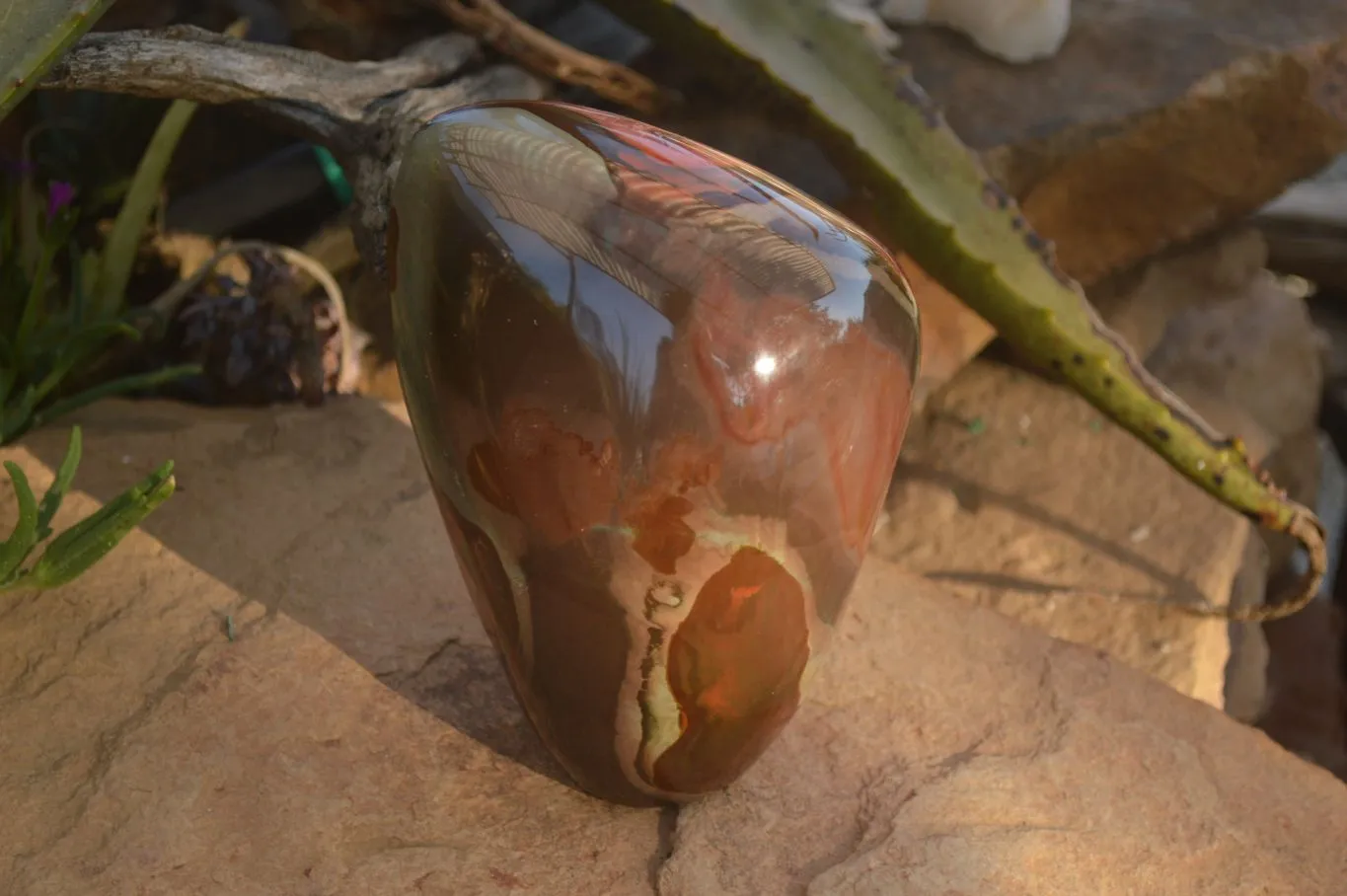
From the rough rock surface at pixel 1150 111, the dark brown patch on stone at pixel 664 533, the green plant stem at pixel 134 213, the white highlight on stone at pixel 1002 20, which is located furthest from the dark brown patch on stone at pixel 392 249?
the white highlight on stone at pixel 1002 20

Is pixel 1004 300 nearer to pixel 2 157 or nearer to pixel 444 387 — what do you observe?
pixel 444 387

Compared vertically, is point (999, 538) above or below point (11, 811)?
below

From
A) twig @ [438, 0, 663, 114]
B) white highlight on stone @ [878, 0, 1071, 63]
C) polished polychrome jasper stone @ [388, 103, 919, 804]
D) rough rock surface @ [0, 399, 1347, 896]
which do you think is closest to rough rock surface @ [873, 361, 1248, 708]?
rough rock surface @ [0, 399, 1347, 896]

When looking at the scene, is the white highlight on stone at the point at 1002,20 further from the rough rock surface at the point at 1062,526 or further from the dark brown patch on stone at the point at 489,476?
the dark brown patch on stone at the point at 489,476

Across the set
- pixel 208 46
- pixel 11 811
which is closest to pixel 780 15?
pixel 208 46

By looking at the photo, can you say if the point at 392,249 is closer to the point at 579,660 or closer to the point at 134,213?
the point at 579,660

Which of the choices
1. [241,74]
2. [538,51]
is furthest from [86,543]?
[538,51]
